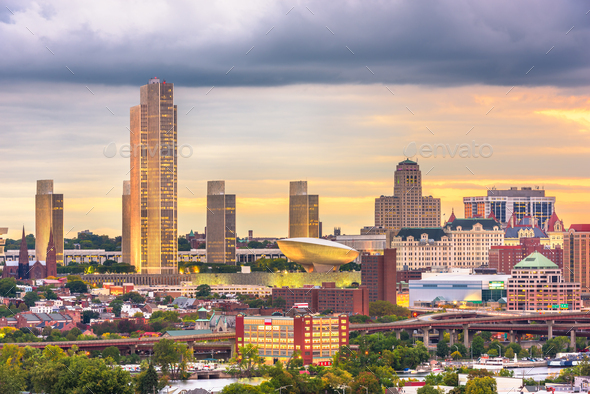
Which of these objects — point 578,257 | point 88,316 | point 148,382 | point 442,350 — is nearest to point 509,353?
point 442,350

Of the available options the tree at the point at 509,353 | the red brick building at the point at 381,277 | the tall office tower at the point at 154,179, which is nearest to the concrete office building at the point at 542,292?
the red brick building at the point at 381,277

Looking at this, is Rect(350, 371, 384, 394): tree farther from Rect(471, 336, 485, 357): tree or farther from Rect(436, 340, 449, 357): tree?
Rect(471, 336, 485, 357): tree

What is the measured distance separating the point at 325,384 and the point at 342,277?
3292 inches

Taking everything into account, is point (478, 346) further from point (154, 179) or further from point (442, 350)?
point (154, 179)

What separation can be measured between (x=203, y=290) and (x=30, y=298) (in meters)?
23.6

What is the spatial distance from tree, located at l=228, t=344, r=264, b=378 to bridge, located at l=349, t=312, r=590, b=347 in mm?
19647

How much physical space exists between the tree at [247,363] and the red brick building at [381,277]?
53.3 meters

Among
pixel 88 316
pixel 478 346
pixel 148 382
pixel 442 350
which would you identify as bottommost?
pixel 148 382

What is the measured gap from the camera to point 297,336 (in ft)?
325

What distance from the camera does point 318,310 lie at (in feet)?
445

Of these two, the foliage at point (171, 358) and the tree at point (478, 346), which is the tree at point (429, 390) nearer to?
the foliage at point (171, 358)

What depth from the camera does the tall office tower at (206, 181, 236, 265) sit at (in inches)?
7653

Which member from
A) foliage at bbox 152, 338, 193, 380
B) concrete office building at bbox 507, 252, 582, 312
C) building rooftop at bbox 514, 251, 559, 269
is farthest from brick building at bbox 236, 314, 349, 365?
building rooftop at bbox 514, 251, 559, 269

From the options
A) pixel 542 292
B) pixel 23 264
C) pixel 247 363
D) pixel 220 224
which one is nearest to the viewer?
pixel 247 363
